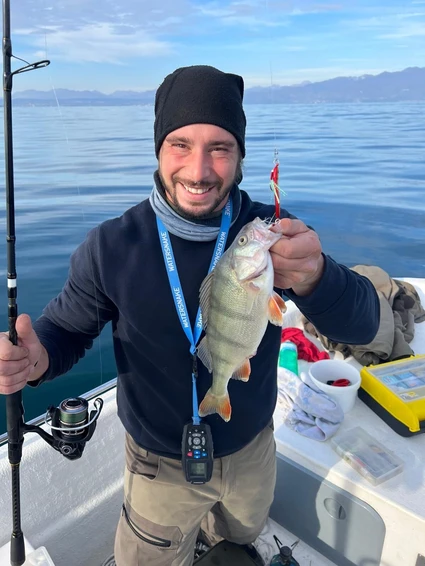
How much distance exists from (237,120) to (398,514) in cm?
194

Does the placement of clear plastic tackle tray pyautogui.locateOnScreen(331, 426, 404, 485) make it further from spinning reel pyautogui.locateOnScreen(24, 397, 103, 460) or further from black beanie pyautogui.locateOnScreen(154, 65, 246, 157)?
black beanie pyautogui.locateOnScreen(154, 65, 246, 157)

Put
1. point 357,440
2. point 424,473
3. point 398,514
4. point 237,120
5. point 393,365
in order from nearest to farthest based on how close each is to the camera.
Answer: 1. point 237,120
2. point 398,514
3. point 424,473
4. point 357,440
5. point 393,365

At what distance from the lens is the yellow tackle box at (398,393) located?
2609 mm

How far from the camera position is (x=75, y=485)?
2.65m

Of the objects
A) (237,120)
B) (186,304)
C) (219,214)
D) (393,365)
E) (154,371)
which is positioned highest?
(237,120)

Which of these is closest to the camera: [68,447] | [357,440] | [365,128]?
[68,447]

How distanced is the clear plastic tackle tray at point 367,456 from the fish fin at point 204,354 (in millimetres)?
1152

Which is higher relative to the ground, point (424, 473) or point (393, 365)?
point (393, 365)

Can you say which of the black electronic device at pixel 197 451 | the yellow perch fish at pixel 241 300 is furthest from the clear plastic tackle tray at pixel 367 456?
the yellow perch fish at pixel 241 300

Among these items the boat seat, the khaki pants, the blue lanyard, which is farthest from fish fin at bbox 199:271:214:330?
the boat seat

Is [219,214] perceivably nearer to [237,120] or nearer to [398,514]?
[237,120]

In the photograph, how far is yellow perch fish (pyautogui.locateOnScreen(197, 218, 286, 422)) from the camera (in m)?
1.48

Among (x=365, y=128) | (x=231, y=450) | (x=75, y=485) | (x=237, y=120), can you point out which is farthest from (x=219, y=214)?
(x=365, y=128)

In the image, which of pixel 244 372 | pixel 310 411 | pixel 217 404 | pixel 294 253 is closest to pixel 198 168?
pixel 294 253
